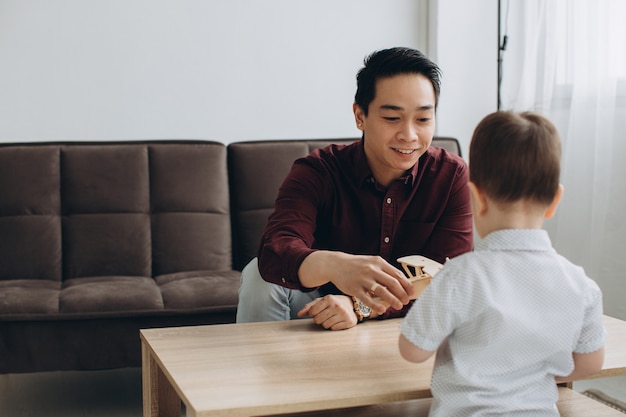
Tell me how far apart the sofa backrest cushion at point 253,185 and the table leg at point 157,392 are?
128 centimetres

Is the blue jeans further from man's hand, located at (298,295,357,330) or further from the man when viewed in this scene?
man's hand, located at (298,295,357,330)

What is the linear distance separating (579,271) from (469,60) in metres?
2.52

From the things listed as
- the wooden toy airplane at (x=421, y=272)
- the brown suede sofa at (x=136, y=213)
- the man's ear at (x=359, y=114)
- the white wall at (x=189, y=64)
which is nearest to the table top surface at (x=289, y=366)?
the wooden toy airplane at (x=421, y=272)

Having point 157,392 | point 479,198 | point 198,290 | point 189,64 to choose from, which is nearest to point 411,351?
point 479,198

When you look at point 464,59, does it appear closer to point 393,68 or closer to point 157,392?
point 393,68

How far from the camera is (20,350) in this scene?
2271 millimetres

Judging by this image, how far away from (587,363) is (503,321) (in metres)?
0.20

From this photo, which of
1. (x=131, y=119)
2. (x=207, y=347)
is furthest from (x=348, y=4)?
(x=207, y=347)

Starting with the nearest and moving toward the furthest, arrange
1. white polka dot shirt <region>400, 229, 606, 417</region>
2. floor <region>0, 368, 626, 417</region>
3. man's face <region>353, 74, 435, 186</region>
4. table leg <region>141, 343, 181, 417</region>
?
white polka dot shirt <region>400, 229, 606, 417</region>
table leg <region>141, 343, 181, 417</region>
man's face <region>353, 74, 435, 186</region>
floor <region>0, 368, 626, 417</region>

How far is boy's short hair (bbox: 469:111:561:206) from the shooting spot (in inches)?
45.4

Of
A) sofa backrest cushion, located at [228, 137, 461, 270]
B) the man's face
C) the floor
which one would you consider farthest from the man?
sofa backrest cushion, located at [228, 137, 461, 270]

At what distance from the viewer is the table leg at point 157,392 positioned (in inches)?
61.3

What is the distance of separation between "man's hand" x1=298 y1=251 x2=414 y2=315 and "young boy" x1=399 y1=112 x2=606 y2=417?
0.25 meters

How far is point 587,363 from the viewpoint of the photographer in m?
1.24
